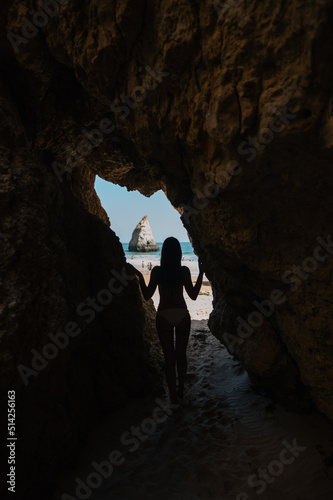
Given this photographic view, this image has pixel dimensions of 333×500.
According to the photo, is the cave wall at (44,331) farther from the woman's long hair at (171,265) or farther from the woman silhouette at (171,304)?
the woman's long hair at (171,265)

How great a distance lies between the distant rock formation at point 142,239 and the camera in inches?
2089

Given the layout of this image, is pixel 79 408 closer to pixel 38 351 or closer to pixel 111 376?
pixel 111 376

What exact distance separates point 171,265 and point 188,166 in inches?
59.8

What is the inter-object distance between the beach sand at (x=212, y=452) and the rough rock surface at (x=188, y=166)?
0.32 meters

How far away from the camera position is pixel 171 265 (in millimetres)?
3689

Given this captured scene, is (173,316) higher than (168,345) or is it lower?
higher

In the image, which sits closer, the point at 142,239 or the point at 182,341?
the point at 182,341

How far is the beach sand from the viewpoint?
2.41m

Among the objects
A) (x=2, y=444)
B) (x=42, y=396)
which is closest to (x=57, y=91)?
(x=42, y=396)

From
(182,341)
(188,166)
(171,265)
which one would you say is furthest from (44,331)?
(188,166)

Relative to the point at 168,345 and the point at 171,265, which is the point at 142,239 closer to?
the point at 171,265

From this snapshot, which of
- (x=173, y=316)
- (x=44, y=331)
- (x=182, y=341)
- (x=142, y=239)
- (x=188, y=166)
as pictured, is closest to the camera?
(x=44, y=331)

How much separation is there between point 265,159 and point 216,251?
151 centimetres

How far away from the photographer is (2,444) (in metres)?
2.07
